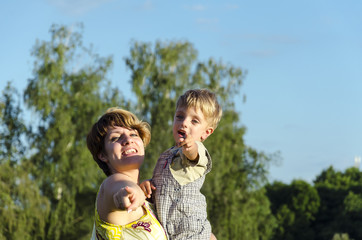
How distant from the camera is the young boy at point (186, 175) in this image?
4520mm

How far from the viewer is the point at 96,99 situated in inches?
1307

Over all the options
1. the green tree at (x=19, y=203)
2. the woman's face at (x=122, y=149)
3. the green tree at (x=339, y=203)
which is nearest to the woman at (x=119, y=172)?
the woman's face at (x=122, y=149)

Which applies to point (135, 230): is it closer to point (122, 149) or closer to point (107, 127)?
point (122, 149)

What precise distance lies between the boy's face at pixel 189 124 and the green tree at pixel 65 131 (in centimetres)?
2681

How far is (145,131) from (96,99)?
28.7 meters

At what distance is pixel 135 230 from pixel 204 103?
39.4 inches

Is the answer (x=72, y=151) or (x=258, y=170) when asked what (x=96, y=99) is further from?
(x=258, y=170)

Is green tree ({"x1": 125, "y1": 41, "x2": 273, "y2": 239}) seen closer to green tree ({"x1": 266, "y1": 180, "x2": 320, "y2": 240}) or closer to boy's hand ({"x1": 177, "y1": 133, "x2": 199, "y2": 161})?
green tree ({"x1": 266, "y1": 180, "x2": 320, "y2": 240})

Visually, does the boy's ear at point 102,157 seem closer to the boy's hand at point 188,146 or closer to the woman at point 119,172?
the woman at point 119,172

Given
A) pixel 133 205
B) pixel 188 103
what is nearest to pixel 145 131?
pixel 188 103

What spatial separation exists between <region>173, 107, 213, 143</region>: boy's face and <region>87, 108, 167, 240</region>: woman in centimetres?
27

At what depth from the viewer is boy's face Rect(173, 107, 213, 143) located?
14.9 feet

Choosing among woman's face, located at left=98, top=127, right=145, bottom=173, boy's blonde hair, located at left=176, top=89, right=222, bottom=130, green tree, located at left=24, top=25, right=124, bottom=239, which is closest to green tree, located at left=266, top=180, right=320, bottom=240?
green tree, located at left=24, top=25, right=124, bottom=239

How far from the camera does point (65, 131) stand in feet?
104
